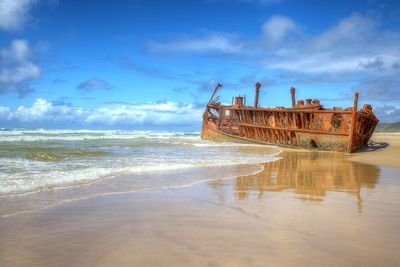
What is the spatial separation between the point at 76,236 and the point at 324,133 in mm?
17031

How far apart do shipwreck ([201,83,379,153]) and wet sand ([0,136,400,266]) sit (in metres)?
12.4

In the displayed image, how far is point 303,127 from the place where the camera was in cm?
1977

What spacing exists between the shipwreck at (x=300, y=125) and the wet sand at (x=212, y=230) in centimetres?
1242

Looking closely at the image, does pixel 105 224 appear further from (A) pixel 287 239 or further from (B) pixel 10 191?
(B) pixel 10 191

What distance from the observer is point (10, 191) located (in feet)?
18.6

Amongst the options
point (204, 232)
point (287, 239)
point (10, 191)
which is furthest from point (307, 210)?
point (10, 191)

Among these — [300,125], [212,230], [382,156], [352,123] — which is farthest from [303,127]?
[212,230]

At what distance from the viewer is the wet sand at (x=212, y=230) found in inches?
112

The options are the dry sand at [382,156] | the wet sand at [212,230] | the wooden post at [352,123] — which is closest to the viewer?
the wet sand at [212,230]

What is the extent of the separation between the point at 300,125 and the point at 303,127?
37cm

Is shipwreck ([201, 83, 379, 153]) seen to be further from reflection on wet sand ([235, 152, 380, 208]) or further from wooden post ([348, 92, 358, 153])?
reflection on wet sand ([235, 152, 380, 208])

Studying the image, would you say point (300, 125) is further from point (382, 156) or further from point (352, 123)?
point (382, 156)

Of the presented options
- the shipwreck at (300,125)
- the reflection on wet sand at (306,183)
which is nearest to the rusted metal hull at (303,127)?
the shipwreck at (300,125)

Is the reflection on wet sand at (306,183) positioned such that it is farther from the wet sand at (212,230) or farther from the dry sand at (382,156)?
the dry sand at (382,156)
